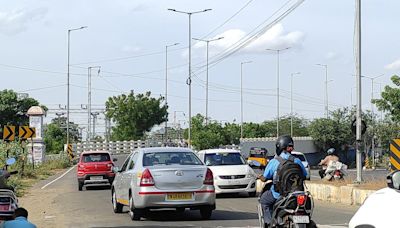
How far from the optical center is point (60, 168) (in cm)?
5356

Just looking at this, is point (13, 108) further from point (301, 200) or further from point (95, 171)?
point (301, 200)

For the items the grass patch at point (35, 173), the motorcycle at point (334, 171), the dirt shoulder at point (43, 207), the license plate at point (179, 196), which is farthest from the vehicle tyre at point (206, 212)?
the grass patch at point (35, 173)

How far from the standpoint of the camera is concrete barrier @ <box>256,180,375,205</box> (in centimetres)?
1862

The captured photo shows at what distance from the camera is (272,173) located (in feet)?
34.5

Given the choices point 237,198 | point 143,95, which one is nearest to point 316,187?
point 237,198

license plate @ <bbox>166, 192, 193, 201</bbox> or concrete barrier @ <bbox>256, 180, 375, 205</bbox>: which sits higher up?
license plate @ <bbox>166, 192, 193, 201</bbox>

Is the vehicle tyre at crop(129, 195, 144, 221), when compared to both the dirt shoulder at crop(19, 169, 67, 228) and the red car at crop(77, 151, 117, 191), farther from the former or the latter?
the red car at crop(77, 151, 117, 191)

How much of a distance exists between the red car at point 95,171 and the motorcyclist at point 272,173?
705 inches

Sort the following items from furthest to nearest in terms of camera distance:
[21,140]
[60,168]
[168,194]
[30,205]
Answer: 1. [60,168]
2. [21,140]
3. [30,205]
4. [168,194]

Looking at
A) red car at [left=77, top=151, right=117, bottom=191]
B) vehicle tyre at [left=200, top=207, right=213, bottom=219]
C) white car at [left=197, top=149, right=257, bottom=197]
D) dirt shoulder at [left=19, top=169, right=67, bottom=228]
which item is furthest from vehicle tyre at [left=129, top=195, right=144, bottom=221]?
red car at [left=77, top=151, right=117, bottom=191]

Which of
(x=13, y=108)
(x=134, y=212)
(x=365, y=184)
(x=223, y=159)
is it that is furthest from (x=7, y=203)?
(x=13, y=108)

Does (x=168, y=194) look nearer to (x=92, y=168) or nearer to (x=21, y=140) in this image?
(x=92, y=168)

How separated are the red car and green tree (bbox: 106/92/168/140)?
1955 inches

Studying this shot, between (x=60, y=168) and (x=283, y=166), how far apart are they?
45.0 metres
